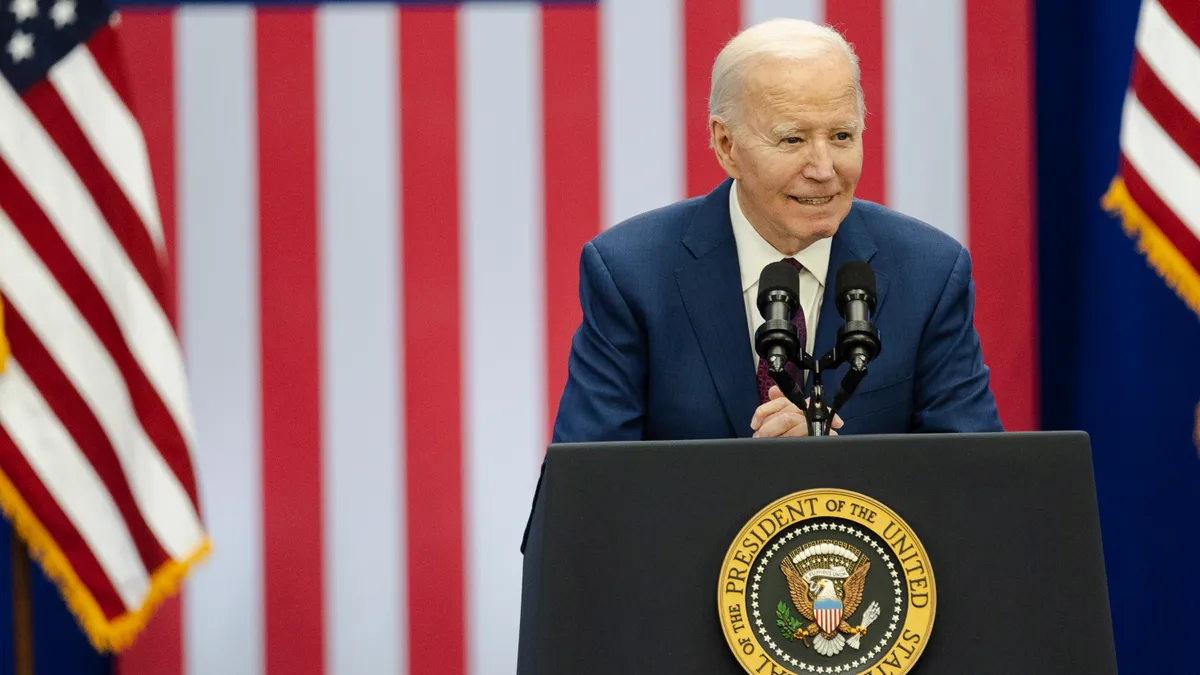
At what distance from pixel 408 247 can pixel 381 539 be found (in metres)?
0.66

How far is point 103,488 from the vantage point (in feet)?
9.12

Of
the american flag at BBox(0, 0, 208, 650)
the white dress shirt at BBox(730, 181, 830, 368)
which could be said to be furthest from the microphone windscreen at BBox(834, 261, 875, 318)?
the american flag at BBox(0, 0, 208, 650)

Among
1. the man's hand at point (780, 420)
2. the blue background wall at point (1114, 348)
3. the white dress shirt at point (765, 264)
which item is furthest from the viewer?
the blue background wall at point (1114, 348)

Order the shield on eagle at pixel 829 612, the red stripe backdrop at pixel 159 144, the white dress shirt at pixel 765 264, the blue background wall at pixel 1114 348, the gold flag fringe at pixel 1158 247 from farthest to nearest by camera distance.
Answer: the red stripe backdrop at pixel 159 144 → the blue background wall at pixel 1114 348 → the gold flag fringe at pixel 1158 247 → the white dress shirt at pixel 765 264 → the shield on eagle at pixel 829 612

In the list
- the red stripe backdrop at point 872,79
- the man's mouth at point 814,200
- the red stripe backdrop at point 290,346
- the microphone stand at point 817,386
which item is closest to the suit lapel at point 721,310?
the man's mouth at point 814,200

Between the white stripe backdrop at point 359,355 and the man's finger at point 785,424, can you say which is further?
the white stripe backdrop at point 359,355

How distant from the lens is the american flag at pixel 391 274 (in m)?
3.34

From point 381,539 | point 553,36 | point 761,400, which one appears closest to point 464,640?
point 381,539

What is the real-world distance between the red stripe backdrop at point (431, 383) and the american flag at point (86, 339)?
63cm

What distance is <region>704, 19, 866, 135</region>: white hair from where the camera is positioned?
6.33ft

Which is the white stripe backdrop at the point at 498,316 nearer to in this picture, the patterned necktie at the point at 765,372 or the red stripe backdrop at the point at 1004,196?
the red stripe backdrop at the point at 1004,196

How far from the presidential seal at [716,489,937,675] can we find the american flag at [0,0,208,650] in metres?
1.69

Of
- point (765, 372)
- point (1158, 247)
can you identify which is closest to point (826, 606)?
point (765, 372)

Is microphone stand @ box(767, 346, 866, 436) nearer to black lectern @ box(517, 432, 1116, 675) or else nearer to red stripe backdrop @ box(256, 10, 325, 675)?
black lectern @ box(517, 432, 1116, 675)
